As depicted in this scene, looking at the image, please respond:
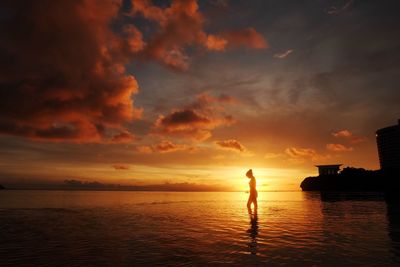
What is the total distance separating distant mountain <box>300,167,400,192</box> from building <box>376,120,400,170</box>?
122ft

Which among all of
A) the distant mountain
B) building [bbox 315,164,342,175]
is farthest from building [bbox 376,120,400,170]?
the distant mountain

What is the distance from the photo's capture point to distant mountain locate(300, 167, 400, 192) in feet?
451

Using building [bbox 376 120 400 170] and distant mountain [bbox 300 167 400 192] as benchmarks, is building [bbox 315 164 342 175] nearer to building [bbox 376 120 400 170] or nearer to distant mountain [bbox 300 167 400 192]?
distant mountain [bbox 300 167 400 192]

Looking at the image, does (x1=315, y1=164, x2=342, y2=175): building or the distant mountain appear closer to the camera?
the distant mountain

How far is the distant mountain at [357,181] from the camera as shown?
13738 cm

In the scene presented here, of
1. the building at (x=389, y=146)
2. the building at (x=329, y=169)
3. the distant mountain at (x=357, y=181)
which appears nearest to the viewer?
the distant mountain at (x=357, y=181)

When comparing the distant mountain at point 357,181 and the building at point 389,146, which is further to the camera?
the building at point 389,146

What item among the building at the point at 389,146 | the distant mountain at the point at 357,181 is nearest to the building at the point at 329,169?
the distant mountain at the point at 357,181

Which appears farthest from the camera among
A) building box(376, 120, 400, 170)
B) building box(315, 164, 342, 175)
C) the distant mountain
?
building box(376, 120, 400, 170)

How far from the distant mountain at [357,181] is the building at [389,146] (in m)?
37.2

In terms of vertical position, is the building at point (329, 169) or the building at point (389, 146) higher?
the building at point (389, 146)

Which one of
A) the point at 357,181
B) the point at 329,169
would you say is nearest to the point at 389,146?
the point at 329,169

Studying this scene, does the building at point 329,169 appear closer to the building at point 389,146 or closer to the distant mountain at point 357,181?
the distant mountain at point 357,181

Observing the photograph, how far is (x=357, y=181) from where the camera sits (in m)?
152
